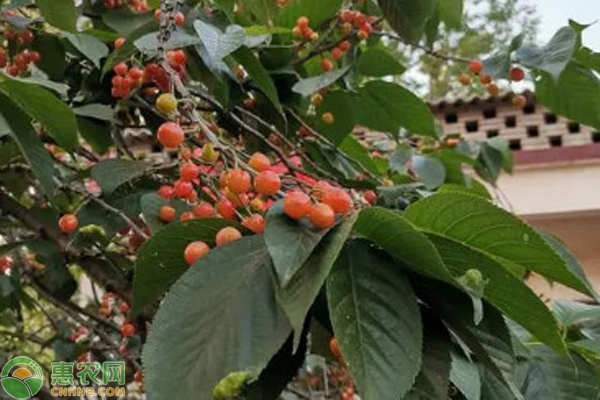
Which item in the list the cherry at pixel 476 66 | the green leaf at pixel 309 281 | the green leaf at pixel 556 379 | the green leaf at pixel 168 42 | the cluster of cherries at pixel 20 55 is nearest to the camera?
the green leaf at pixel 309 281

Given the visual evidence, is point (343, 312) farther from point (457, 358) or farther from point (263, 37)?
point (263, 37)

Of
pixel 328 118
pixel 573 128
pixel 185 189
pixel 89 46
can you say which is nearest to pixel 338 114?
pixel 328 118

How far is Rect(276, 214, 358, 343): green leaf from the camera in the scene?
17.2 inches

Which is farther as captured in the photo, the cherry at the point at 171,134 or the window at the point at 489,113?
the window at the point at 489,113

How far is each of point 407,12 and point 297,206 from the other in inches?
16.8

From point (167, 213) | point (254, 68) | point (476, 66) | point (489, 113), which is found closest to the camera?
point (167, 213)

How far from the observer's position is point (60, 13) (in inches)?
36.6

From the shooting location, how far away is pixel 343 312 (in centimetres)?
48

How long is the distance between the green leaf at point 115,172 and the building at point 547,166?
6.41 ft

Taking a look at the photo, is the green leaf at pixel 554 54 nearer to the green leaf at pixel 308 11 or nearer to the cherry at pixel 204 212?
the green leaf at pixel 308 11

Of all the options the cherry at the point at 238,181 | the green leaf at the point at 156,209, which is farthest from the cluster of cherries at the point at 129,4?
the cherry at the point at 238,181

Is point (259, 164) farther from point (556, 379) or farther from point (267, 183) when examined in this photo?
point (556, 379)

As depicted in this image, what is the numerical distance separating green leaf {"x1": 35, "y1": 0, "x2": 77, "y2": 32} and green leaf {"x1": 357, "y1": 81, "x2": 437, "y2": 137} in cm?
46

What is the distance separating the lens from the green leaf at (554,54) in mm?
1036
